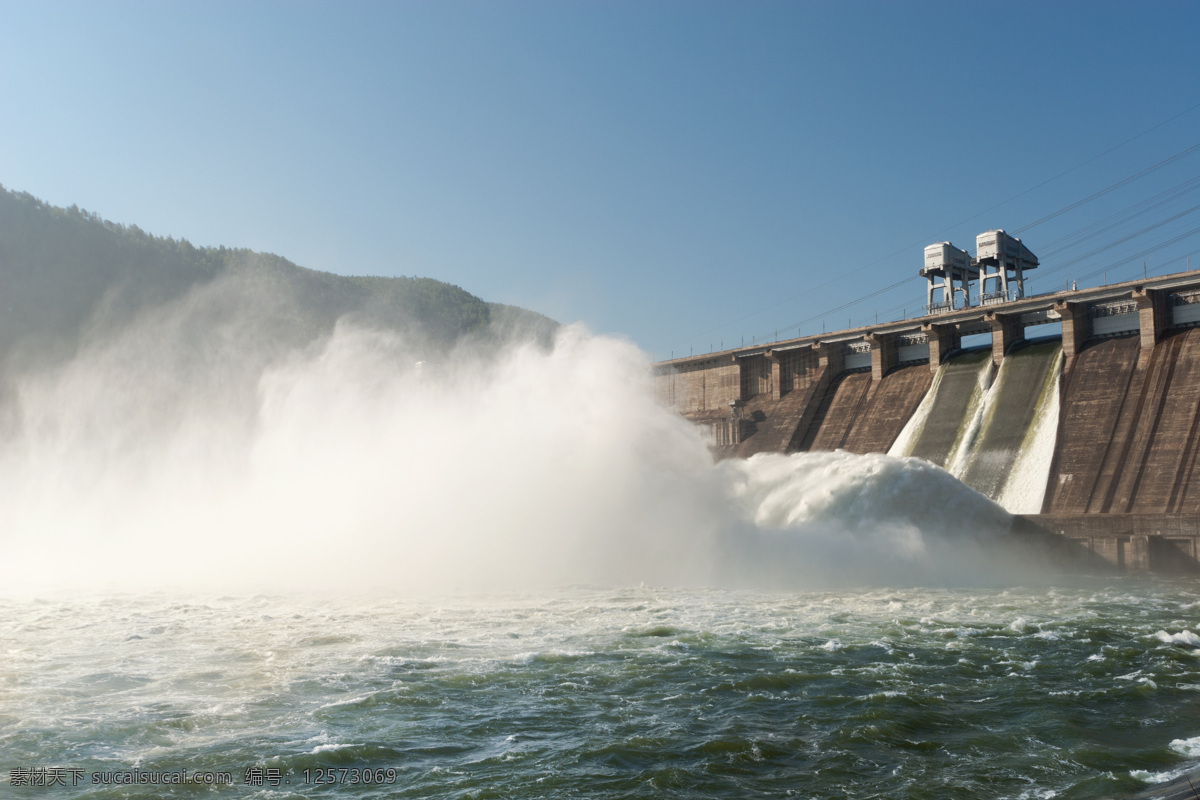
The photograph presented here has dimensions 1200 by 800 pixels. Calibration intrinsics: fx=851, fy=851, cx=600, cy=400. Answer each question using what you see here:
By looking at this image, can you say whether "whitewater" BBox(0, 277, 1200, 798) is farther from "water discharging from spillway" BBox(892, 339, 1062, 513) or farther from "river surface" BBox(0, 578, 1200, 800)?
"water discharging from spillway" BBox(892, 339, 1062, 513)

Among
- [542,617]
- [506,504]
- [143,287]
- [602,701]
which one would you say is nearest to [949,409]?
[506,504]

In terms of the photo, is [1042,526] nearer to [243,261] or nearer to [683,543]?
[683,543]

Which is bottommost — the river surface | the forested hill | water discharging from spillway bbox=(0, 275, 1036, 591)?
the river surface

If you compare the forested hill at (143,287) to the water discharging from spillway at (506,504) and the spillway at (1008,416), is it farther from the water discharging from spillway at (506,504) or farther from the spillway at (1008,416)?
the spillway at (1008,416)

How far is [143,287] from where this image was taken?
4077 inches

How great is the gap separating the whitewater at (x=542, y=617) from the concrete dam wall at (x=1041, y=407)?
3.94 metres

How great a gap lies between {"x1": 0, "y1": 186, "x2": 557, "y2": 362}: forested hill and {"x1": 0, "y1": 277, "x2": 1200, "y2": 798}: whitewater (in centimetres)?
2958

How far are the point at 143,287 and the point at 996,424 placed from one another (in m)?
100

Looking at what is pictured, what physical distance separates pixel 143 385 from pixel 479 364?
38638 millimetres

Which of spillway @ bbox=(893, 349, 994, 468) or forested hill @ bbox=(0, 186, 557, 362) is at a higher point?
forested hill @ bbox=(0, 186, 557, 362)

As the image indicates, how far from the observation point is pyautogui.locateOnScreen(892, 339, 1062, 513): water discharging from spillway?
32781mm

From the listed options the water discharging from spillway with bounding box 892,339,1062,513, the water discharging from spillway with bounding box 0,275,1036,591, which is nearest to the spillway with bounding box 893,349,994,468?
the water discharging from spillway with bounding box 892,339,1062,513

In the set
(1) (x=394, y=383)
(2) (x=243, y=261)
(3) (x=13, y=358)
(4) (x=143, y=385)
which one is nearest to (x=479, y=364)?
(1) (x=394, y=383)

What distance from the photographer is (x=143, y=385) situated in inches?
2419
